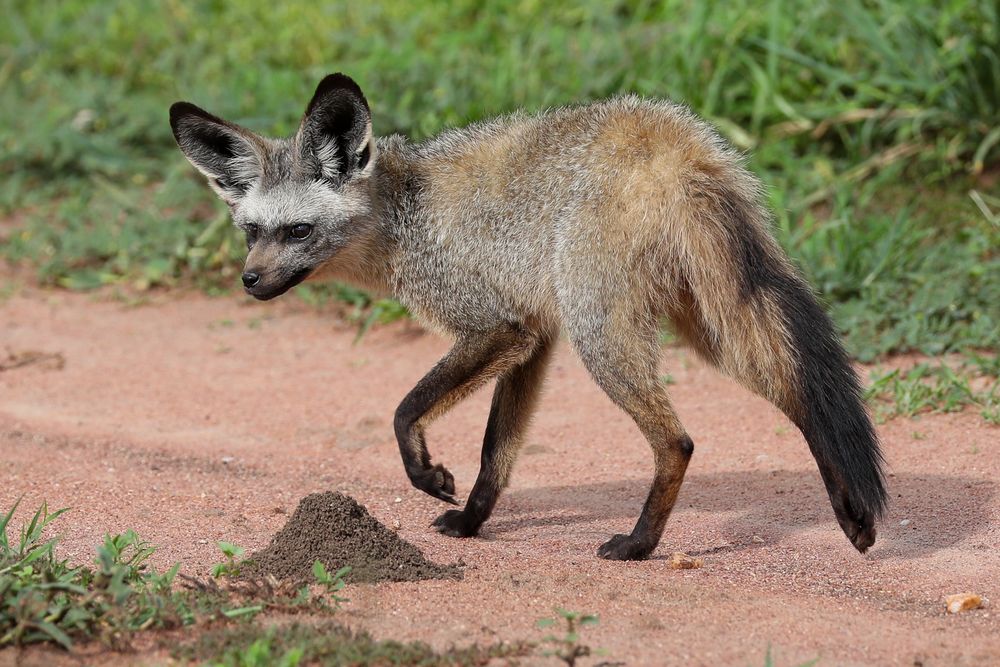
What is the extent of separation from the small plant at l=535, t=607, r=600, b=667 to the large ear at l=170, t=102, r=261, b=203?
2814mm

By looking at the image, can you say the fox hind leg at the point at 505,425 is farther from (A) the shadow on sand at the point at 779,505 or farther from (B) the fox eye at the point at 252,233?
(B) the fox eye at the point at 252,233

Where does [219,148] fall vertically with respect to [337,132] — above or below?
below

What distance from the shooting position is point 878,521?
17.2ft

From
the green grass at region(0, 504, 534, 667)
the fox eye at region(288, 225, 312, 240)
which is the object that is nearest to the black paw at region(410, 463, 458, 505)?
the green grass at region(0, 504, 534, 667)

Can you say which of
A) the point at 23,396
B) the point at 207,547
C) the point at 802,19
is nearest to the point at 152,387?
the point at 23,396

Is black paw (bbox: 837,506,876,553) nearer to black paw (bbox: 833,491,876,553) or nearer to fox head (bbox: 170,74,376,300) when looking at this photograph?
black paw (bbox: 833,491,876,553)

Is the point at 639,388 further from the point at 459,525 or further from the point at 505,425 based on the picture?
the point at 459,525

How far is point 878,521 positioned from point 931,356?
6.67 feet

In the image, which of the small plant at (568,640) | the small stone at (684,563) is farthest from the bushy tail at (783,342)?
the small plant at (568,640)

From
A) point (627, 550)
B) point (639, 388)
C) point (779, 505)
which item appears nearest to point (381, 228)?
point (639, 388)

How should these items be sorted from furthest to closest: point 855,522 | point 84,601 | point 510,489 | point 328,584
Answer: point 510,489 → point 855,522 → point 328,584 → point 84,601

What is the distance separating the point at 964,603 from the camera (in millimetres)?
4387

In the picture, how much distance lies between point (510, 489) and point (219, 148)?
2.13 m

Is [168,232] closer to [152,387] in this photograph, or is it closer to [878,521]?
[152,387]
